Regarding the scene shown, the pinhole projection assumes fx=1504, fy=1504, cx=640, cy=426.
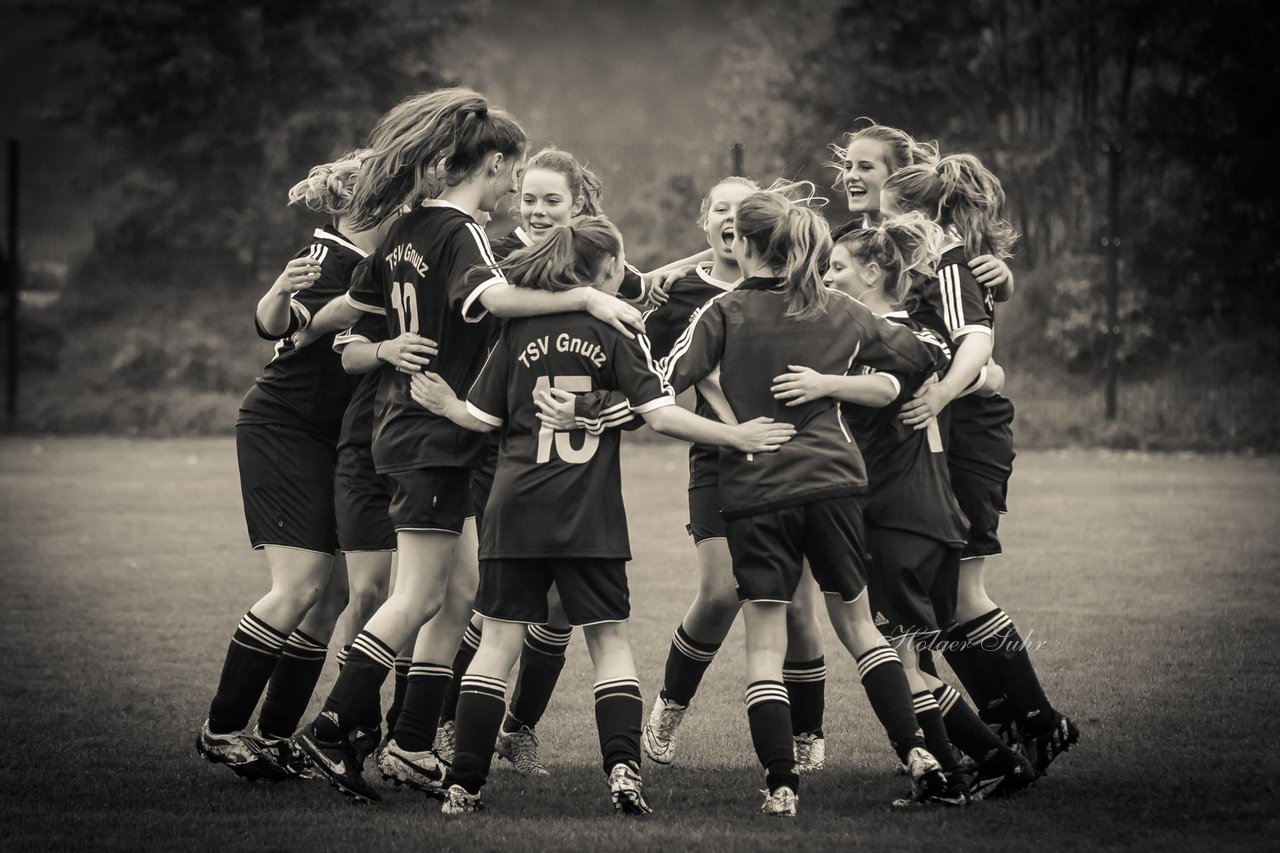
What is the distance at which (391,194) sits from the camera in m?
4.57

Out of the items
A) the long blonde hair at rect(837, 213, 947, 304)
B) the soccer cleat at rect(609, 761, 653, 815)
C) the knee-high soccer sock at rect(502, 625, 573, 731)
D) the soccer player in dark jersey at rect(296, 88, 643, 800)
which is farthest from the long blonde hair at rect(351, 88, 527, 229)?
the soccer cleat at rect(609, 761, 653, 815)

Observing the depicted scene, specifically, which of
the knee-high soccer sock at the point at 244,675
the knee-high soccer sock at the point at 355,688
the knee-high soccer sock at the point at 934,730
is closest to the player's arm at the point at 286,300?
the knee-high soccer sock at the point at 244,675

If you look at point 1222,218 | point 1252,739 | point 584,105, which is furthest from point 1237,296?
point 584,105

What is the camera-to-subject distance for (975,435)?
4.91 meters

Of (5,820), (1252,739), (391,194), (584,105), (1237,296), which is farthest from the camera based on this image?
(584,105)

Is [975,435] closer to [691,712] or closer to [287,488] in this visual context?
[691,712]

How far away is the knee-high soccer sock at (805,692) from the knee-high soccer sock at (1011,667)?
495 millimetres

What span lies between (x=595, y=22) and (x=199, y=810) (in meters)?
33.9

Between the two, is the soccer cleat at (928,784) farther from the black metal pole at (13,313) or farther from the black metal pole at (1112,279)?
the black metal pole at (13,313)

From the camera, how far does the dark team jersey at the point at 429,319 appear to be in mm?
4453

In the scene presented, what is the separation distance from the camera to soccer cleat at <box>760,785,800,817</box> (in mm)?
4168

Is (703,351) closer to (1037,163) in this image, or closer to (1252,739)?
(1252,739)

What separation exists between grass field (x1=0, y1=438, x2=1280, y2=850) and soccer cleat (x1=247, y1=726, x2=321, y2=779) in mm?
100

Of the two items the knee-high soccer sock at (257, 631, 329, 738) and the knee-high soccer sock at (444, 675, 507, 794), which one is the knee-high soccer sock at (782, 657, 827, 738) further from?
the knee-high soccer sock at (257, 631, 329, 738)
